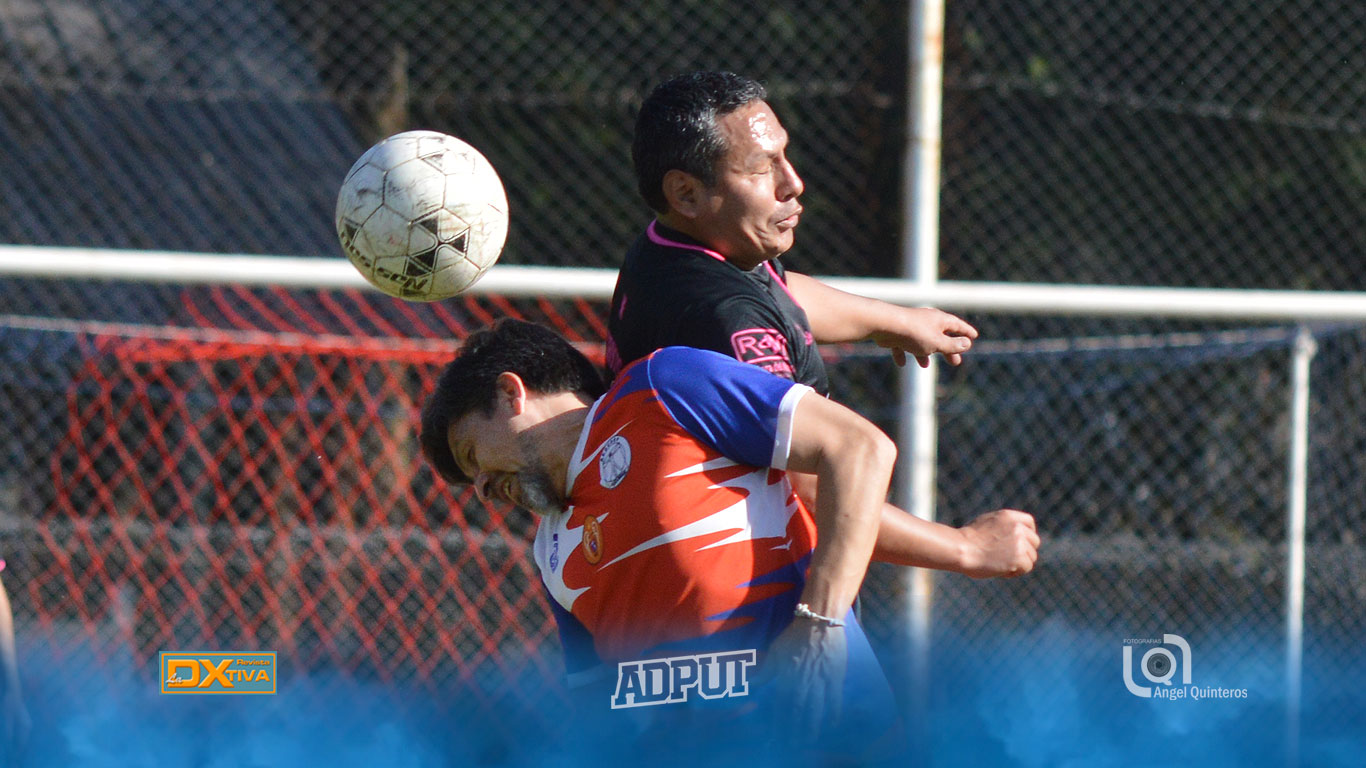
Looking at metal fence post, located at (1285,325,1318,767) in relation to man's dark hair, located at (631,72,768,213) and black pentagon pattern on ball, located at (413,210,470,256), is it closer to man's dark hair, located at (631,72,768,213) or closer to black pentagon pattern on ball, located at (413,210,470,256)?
man's dark hair, located at (631,72,768,213)

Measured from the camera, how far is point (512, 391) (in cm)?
258

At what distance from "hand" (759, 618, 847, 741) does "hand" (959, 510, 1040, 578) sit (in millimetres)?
374

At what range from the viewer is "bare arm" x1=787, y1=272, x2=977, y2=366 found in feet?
9.73

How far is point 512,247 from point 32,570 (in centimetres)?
274

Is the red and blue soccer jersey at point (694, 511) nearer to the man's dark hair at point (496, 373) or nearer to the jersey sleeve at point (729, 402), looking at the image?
the jersey sleeve at point (729, 402)

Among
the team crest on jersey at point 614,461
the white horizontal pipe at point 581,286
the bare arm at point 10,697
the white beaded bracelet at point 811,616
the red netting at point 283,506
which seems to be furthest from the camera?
the red netting at point 283,506

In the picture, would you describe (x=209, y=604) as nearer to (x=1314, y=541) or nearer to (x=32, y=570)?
(x=32, y=570)

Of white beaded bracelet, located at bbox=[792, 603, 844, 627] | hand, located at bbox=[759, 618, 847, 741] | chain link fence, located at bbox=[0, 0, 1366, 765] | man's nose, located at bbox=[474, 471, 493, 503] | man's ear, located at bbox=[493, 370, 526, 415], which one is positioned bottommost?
hand, located at bbox=[759, 618, 847, 741]

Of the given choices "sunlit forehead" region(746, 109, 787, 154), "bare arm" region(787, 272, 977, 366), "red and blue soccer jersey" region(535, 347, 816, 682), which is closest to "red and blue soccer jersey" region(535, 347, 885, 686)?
"red and blue soccer jersey" region(535, 347, 816, 682)

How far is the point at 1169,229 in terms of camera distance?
7.10m

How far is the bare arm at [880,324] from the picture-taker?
2967 mm

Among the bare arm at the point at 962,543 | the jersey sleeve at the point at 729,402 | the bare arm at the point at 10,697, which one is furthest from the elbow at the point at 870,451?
the bare arm at the point at 10,697

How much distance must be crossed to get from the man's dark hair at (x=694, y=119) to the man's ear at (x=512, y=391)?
1.53ft

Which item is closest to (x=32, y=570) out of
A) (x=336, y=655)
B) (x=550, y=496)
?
(x=336, y=655)
